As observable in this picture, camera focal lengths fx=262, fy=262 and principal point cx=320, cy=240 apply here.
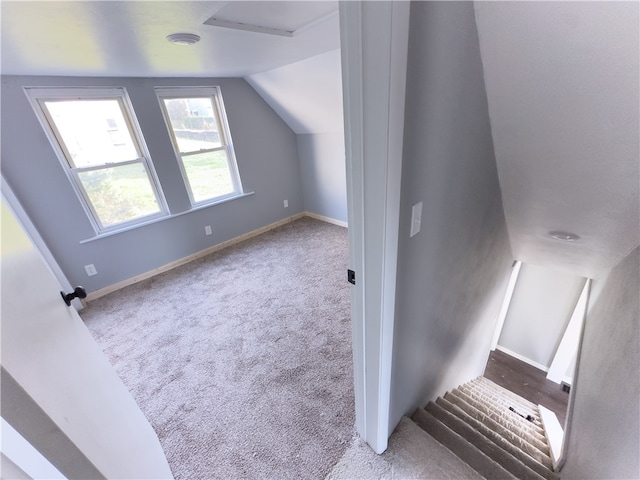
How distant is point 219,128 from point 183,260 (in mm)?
1740

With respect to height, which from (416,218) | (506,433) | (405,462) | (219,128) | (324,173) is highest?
(219,128)

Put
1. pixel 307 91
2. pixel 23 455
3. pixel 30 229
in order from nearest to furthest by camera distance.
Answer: pixel 23 455
pixel 30 229
pixel 307 91

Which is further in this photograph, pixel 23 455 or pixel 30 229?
pixel 30 229

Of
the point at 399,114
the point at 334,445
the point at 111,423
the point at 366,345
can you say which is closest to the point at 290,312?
the point at 334,445

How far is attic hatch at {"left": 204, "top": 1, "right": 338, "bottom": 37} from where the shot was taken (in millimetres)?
1316

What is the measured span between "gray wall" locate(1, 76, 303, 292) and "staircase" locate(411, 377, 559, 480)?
3049 mm

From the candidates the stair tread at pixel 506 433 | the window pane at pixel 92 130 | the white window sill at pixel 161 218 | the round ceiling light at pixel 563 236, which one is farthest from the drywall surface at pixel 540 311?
the window pane at pixel 92 130

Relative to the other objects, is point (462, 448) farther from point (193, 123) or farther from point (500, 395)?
point (193, 123)

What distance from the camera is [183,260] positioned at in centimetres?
329

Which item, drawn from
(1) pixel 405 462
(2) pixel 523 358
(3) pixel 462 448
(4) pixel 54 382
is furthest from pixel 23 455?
(2) pixel 523 358

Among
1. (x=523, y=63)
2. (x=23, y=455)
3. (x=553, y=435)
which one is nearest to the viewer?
(x=23, y=455)

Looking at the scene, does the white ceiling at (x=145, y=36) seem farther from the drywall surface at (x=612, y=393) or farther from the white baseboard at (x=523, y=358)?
the white baseboard at (x=523, y=358)

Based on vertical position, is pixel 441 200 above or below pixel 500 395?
above

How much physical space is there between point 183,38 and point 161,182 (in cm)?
179
